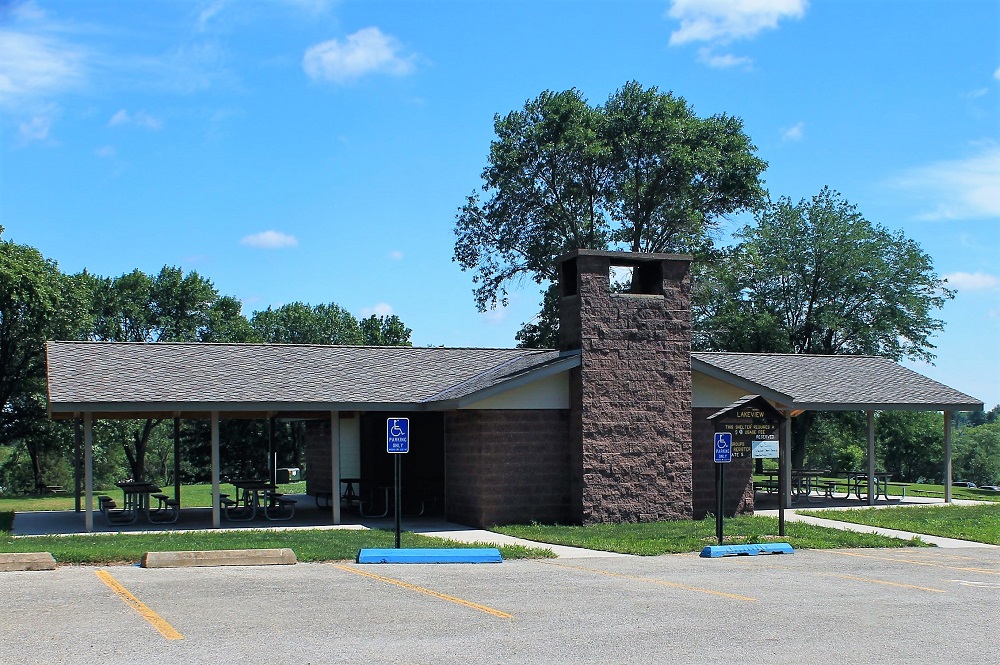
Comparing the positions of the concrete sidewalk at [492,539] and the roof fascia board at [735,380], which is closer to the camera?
the concrete sidewalk at [492,539]

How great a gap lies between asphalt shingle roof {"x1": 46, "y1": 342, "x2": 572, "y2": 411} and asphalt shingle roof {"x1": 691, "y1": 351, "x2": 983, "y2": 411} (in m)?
5.66

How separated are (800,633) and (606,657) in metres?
2.14

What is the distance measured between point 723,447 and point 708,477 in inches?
158

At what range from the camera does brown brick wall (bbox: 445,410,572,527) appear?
1997 cm

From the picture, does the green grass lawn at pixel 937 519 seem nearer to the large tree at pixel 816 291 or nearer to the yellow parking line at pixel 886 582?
the yellow parking line at pixel 886 582

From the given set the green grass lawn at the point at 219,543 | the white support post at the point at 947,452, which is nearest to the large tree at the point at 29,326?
the green grass lawn at the point at 219,543

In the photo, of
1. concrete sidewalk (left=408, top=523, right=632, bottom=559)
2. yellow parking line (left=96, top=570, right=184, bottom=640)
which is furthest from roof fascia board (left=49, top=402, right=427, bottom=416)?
yellow parking line (left=96, top=570, right=184, bottom=640)

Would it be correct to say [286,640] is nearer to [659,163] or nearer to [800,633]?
[800,633]

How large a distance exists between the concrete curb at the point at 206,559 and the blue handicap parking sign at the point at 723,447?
24.4 feet

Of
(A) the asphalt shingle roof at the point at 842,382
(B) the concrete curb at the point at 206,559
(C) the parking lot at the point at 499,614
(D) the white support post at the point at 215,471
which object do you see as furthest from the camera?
(A) the asphalt shingle roof at the point at 842,382

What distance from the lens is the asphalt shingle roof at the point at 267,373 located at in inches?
765

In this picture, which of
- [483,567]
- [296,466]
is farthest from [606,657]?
[296,466]

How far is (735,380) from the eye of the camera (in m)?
21.4

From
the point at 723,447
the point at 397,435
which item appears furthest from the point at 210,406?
the point at 723,447
